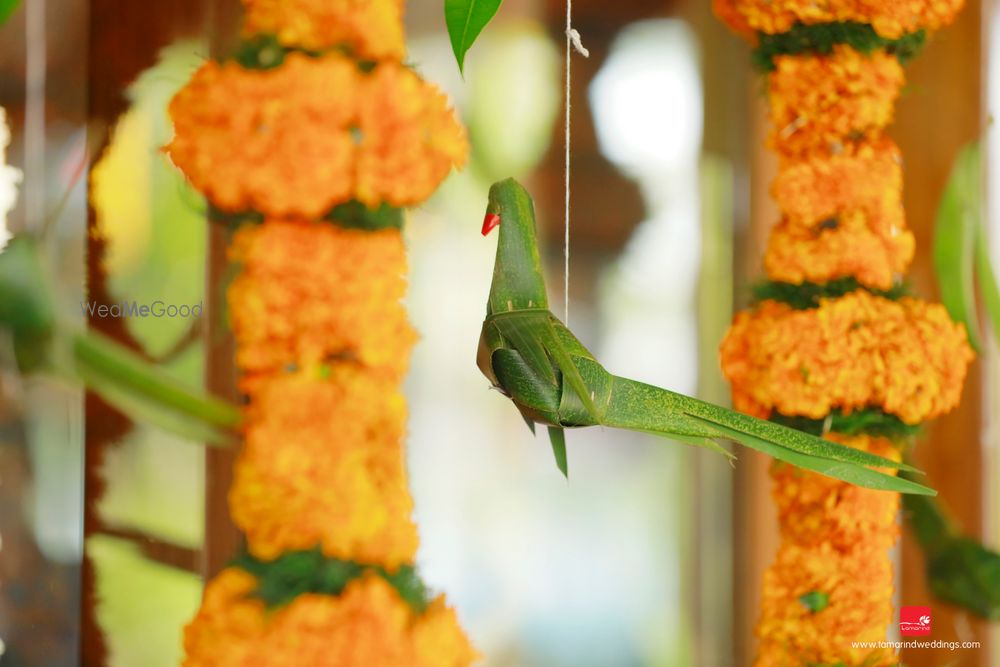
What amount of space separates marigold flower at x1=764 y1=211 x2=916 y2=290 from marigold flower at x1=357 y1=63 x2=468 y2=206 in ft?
1.20

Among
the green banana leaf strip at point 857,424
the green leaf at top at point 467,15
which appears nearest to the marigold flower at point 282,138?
the green leaf at top at point 467,15

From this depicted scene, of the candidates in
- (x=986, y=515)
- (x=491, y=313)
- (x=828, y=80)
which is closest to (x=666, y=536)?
(x=986, y=515)

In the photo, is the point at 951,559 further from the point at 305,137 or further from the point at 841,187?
the point at 305,137

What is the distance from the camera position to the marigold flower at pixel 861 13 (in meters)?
0.93

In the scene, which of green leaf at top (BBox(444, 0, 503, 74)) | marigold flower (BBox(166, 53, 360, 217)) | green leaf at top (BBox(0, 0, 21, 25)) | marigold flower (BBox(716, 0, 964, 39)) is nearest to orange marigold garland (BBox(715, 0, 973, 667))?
marigold flower (BBox(716, 0, 964, 39))

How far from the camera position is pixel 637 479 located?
4.21ft

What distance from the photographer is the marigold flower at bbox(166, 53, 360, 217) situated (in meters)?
0.85

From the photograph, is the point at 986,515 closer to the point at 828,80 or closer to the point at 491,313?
the point at 828,80

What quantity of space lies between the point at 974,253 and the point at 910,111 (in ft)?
0.64

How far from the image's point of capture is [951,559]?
119cm

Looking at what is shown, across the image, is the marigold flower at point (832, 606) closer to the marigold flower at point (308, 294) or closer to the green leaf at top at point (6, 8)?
the marigold flower at point (308, 294)

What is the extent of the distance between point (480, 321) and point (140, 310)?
0.40 metres

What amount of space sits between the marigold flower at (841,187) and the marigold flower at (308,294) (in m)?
0.41

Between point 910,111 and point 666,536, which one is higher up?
point 910,111
